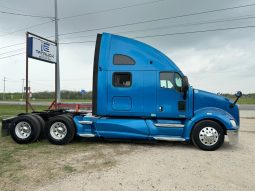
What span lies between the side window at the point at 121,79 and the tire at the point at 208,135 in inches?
91.3

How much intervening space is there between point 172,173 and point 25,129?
207 inches

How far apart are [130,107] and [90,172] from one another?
3.35 meters

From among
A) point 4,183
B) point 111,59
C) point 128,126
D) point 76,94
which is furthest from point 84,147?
point 76,94

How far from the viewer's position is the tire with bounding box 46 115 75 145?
29.7 feet

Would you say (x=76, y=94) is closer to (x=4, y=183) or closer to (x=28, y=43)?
(x=28, y=43)

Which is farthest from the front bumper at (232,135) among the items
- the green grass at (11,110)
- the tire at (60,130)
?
the green grass at (11,110)

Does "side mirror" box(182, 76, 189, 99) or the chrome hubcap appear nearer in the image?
the chrome hubcap

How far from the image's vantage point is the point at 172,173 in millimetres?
5984

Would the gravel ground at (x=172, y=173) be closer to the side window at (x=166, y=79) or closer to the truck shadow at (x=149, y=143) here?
the truck shadow at (x=149, y=143)

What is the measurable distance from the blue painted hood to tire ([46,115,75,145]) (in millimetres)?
3683

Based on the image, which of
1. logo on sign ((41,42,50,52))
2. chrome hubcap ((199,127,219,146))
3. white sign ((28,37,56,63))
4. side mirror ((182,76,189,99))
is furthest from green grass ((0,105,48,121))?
chrome hubcap ((199,127,219,146))

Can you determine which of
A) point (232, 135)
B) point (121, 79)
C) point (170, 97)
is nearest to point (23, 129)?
point (121, 79)

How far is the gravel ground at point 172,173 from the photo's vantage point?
5184 mm

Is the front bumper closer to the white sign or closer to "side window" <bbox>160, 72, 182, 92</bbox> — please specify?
"side window" <bbox>160, 72, 182, 92</bbox>
